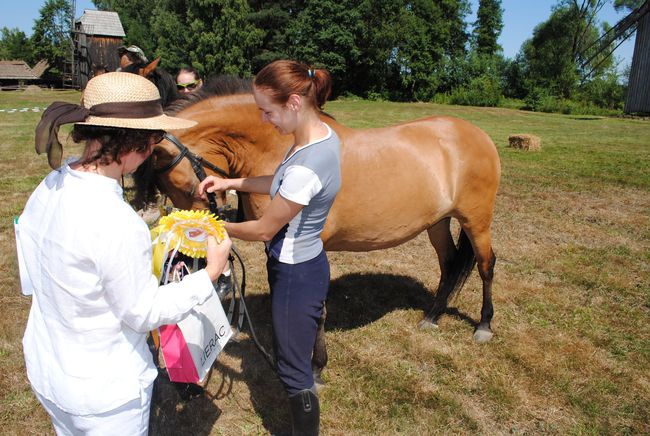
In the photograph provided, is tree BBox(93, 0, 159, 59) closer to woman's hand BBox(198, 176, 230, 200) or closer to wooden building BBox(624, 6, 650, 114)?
wooden building BBox(624, 6, 650, 114)

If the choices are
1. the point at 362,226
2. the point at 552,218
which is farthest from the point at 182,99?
the point at 552,218

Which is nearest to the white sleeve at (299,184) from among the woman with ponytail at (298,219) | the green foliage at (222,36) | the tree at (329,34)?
the woman with ponytail at (298,219)

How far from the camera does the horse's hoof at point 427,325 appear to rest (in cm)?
422

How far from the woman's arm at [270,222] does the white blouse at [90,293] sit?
49cm

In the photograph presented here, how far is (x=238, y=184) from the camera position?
8.94 feet

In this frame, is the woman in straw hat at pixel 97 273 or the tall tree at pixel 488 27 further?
the tall tree at pixel 488 27

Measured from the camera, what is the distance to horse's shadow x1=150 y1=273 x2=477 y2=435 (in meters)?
3.06

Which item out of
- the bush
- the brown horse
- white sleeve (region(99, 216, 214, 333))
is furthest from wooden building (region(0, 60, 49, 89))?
white sleeve (region(99, 216, 214, 333))

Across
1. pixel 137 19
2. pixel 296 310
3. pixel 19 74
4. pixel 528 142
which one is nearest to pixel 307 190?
pixel 296 310

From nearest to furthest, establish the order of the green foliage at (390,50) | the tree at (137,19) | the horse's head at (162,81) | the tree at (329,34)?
the horse's head at (162,81) → the green foliage at (390,50) → the tree at (329,34) → the tree at (137,19)

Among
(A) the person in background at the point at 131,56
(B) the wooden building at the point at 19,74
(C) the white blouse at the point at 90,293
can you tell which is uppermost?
(B) the wooden building at the point at 19,74

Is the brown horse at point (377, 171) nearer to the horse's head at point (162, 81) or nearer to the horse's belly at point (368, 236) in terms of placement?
the horse's belly at point (368, 236)

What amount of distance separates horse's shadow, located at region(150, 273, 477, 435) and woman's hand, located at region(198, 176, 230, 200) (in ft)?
5.21

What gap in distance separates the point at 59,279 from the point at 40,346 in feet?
1.13
